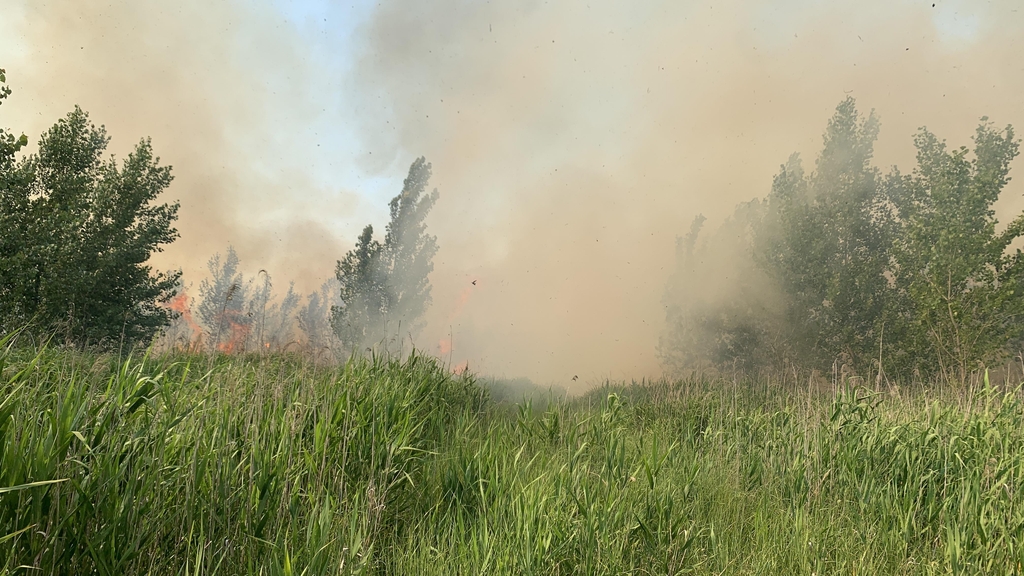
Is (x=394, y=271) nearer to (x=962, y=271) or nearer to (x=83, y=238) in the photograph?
(x=83, y=238)

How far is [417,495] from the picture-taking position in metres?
3.85

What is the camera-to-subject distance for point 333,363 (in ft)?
23.0

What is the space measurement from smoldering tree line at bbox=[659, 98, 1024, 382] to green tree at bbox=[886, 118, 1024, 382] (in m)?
0.05

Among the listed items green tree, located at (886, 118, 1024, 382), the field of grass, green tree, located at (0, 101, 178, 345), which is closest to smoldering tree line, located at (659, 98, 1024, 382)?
green tree, located at (886, 118, 1024, 382)

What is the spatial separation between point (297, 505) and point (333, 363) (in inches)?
171

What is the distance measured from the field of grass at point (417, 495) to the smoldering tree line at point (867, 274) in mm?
15607

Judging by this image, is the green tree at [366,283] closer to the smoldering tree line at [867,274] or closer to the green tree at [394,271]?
the green tree at [394,271]

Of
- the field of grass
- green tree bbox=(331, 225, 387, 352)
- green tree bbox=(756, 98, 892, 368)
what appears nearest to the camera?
the field of grass

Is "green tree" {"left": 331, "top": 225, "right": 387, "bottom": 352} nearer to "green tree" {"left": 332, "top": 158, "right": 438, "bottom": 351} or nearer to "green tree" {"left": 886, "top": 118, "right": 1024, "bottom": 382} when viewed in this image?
"green tree" {"left": 332, "top": 158, "right": 438, "bottom": 351}

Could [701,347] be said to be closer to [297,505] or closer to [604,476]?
[604,476]

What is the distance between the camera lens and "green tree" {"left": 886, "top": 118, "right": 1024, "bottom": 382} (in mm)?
16062

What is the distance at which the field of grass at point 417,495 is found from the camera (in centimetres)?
224

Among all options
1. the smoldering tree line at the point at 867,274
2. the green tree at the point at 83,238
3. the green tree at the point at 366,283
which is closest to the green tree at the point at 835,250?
the smoldering tree line at the point at 867,274

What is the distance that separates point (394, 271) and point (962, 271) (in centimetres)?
3012
